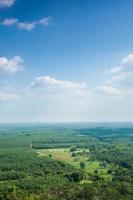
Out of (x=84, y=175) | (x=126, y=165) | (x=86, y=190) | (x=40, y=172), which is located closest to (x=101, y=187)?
(x=86, y=190)

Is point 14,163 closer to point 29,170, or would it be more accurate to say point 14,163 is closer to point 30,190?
point 29,170

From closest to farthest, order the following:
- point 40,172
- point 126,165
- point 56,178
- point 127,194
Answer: point 127,194
point 56,178
point 40,172
point 126,165

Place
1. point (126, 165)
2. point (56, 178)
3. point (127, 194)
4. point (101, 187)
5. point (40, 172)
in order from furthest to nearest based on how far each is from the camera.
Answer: point (126, 165)
point (40, 172)
point (56, 178)
point (101, 187)
point (127, 194)

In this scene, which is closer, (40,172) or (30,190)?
(30,190)

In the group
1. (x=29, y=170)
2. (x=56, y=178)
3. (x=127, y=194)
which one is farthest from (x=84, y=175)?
(x=127, y=194)

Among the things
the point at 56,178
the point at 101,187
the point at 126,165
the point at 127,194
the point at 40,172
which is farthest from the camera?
the point at 126,165

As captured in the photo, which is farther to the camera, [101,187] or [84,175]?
[84,175]

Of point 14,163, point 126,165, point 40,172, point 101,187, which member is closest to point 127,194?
point 101,187

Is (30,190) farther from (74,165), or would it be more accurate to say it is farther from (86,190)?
(74,165)
